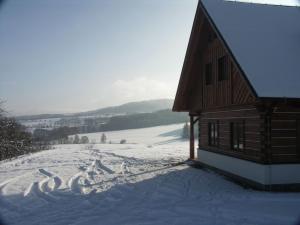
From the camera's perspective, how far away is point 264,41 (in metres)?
12.8

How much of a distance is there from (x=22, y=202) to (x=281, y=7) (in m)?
14.2

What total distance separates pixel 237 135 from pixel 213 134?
3.08m

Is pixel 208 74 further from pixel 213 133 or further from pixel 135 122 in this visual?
pixel 135 122

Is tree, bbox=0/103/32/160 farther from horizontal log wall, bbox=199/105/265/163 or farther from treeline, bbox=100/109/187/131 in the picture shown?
treeline, bbox=100/109/187/131

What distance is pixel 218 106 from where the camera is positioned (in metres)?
15.0

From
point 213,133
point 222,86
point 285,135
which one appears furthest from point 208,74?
point 285,135

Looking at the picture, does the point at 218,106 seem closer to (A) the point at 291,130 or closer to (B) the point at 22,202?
(A) the point at 291,130

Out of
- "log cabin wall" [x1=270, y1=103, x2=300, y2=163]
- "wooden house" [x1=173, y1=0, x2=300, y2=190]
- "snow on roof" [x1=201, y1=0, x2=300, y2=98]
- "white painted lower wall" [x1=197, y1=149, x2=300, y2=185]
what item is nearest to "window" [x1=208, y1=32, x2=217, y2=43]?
"wooden house" [x1=173, y1=0, x2=300, y2=190]

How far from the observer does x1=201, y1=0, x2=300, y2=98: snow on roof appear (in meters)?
10.7

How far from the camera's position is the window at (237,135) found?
1310cm

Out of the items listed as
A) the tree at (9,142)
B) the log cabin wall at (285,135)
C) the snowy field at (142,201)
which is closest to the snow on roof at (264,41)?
the log cabin wall at (285,135)

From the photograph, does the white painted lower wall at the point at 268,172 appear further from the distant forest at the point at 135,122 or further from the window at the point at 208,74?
the distant forest at the point at 135,122

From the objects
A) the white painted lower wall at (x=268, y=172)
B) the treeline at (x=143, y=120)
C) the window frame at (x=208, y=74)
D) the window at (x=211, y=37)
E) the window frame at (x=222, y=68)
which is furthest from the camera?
the treeline at (x=143, y=120)

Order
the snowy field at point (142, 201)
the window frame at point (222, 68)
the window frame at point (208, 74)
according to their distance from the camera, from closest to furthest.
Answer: the snowy field at point (142, 201) < the window frame at point (222, 68) < the window frame at point (208, 74)
